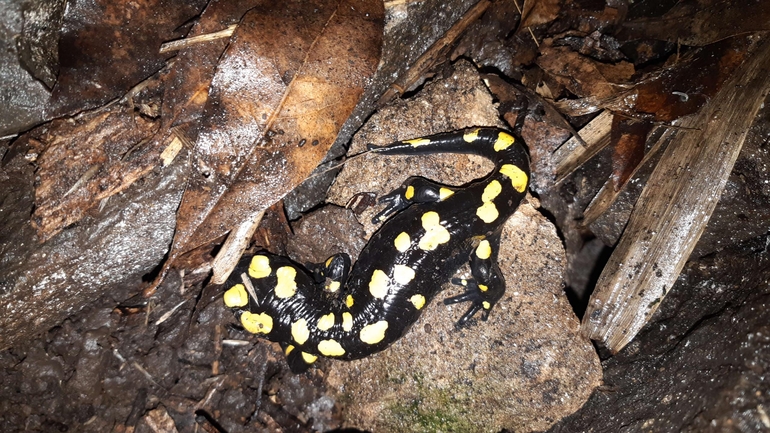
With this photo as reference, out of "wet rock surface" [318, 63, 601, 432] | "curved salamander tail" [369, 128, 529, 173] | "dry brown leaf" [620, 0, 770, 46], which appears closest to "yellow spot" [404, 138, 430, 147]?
"curved salamander tail" [369, 128, 529, 173]

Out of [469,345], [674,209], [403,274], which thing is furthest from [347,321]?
[674,209]

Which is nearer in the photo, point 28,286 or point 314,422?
point 28,286

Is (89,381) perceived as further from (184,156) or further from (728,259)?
(728,259)

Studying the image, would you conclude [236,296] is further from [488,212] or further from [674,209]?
[674,209]

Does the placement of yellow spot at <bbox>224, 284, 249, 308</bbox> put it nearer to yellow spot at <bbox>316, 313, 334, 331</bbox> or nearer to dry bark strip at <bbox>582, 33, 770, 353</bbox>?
yellow spot at <bbox>316, 313, 334, 331</bbox>

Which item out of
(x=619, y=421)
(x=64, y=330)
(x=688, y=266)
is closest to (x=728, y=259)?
(x=688, y=266)

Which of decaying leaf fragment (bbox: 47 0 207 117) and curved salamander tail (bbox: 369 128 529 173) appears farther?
curved salamander tail (bbox: 369 128 529 173)
